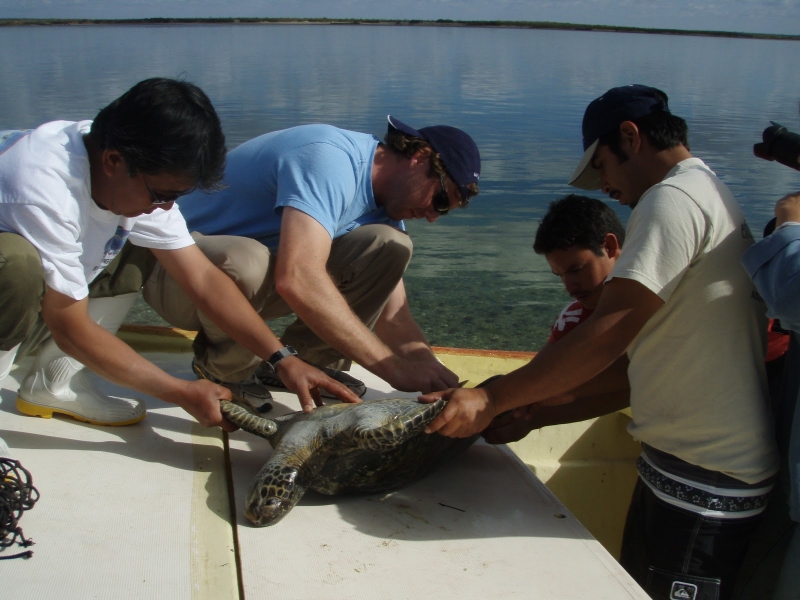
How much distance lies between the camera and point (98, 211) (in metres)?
1.99

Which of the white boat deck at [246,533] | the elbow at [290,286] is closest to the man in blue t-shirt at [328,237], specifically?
the elbow at [290,286]

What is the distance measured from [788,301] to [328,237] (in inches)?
56.0

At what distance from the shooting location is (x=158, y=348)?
325 centimetres

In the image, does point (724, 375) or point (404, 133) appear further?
point (404, 133)

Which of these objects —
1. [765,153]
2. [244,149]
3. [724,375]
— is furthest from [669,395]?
[244,149]

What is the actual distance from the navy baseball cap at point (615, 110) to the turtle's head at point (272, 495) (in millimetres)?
1226

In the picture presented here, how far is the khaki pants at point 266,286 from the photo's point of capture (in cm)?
259

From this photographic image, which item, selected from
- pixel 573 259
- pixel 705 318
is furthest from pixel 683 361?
pixel 573 259

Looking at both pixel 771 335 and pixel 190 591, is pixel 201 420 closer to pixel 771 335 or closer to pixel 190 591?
pixel 190 591

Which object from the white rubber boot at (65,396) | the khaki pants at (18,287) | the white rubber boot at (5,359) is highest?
the khaki pants at (18,287)

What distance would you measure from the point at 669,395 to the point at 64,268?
1.64 m

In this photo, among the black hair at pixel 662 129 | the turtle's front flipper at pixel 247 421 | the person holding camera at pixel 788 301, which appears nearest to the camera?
the person holding camera at pixel 788 301

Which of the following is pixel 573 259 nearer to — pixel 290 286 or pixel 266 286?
pixel 290 286

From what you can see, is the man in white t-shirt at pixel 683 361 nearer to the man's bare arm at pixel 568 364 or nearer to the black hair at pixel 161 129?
the man's bare arm at pixel 568 364
